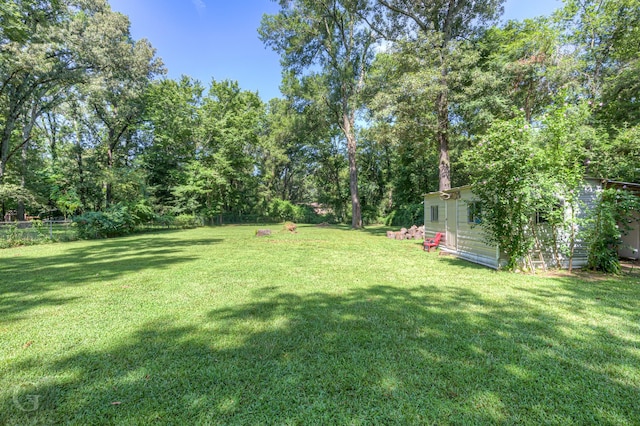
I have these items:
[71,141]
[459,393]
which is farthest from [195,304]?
[71,141]

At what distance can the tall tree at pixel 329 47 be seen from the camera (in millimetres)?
18984

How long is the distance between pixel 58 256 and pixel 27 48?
10873 mm

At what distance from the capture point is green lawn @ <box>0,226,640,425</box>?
194 centimetres

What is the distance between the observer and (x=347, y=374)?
235 cm

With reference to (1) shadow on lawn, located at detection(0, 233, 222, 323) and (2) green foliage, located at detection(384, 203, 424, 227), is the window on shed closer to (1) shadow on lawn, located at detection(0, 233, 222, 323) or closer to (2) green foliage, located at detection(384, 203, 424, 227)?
(1) shadow on lawn, located at detection(0, 233, 222, 323)

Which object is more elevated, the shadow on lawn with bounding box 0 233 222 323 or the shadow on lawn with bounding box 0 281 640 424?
the shadow on lawn with bounding box 0 233 222 323

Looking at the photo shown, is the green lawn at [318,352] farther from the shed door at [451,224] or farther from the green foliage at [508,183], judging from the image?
the shed door at [451,224]

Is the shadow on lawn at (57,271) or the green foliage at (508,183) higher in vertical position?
the green foliage at (508,183)

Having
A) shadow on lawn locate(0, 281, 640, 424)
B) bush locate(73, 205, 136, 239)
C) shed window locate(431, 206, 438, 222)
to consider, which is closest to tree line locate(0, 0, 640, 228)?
bush locate(73, 205, 136, 239)

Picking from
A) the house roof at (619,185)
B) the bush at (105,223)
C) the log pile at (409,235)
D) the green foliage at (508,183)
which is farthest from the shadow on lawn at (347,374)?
the bush at (105,223)

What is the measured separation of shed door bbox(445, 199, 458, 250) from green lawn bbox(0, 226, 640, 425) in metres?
4.23

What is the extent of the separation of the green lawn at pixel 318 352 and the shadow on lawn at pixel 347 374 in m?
0.01

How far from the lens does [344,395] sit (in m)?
2.09

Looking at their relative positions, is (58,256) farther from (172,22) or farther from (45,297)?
(172,22)
